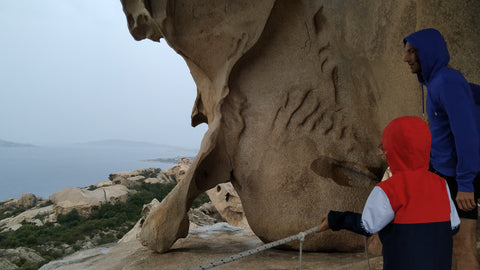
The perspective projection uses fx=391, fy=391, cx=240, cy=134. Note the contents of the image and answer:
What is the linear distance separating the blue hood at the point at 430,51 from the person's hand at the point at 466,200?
1.76 feet

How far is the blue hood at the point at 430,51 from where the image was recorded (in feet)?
5.68

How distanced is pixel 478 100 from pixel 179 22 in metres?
2.49

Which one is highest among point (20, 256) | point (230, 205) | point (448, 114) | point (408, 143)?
point (448, 114)

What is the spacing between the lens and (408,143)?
4.38ft

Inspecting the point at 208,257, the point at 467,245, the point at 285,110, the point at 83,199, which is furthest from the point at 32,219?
the point at 467,245

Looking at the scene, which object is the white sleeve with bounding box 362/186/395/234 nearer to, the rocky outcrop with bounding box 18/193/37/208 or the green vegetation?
the green vegetation

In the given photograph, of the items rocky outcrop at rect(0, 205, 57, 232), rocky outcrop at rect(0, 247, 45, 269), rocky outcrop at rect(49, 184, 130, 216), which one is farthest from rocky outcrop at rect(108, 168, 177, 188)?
rocky outcrop at rect(0, 247, 45, 269)

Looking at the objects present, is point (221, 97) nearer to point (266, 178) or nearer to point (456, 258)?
point (266, 178)

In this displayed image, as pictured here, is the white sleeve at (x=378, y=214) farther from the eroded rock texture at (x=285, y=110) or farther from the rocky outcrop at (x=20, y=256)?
the rocky outcrop at (x=20, y=256)

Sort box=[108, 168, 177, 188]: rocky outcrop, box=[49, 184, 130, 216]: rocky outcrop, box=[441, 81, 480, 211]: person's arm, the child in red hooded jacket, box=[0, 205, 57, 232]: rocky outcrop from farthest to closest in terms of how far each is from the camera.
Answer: box=[108, 168, 177, 188]: rocky outcrop
box=[49, 184, 130, 216]: rocky outcrop
box=[0, 205, 57, 232]: rocky outcrop
box=[441, 81, 480, 211]: person's arm
the child in red hooded jacket

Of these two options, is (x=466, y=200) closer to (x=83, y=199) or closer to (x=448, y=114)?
(x=448, y=114)

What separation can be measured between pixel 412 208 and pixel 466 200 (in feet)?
1.40

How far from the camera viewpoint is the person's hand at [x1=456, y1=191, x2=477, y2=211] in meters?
1.58

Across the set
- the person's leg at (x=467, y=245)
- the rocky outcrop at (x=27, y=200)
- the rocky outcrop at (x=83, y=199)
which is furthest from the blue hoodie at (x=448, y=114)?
the rocky outcrop at (x=27, y=200)
